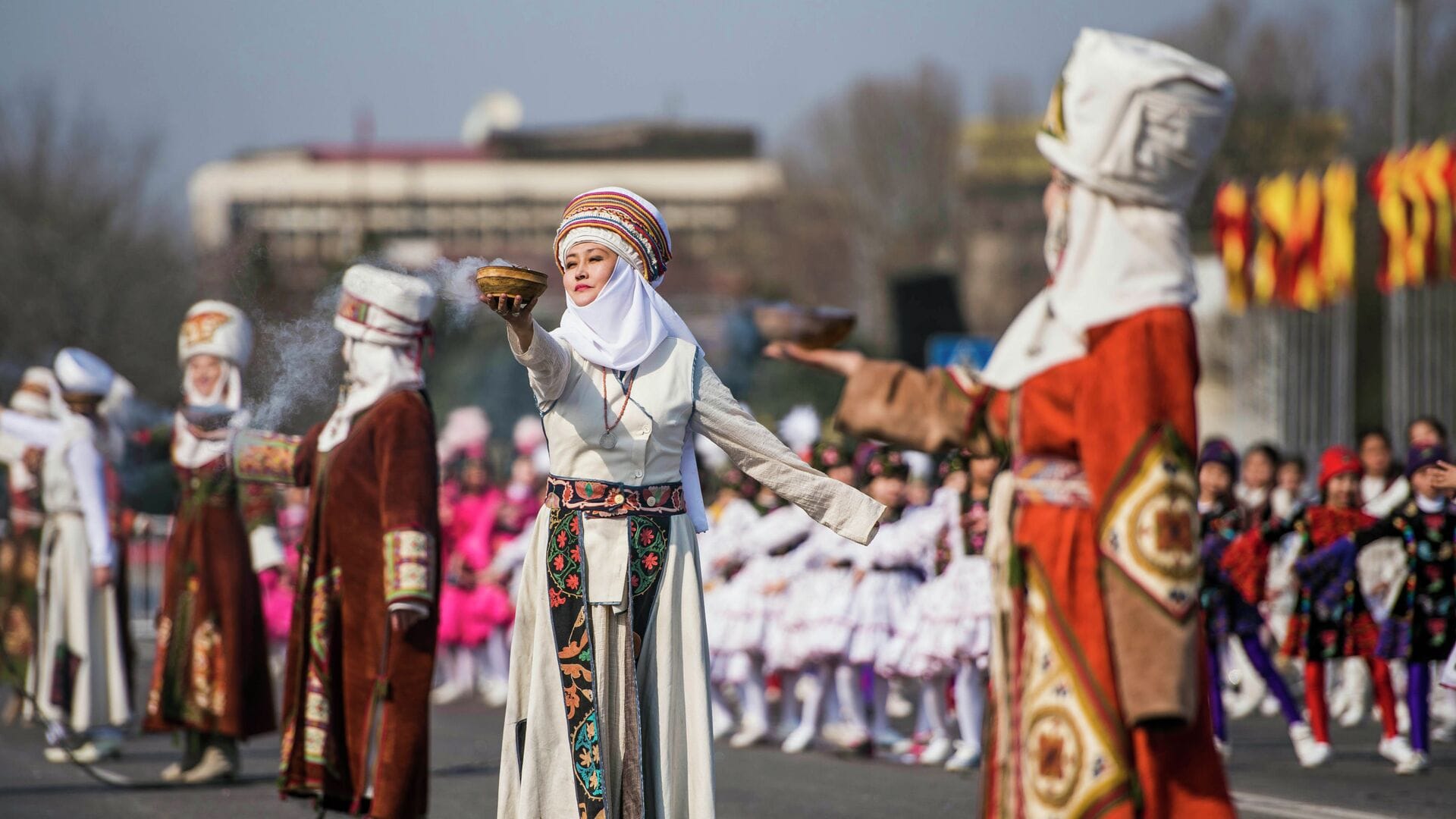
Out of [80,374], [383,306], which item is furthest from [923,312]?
[383,306]

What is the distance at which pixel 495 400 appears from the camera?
33.2 meters

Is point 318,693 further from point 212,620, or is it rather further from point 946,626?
point 946,626

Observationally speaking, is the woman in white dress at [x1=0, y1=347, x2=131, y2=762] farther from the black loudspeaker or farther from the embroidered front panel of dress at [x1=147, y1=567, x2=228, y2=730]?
the black loudspeaker

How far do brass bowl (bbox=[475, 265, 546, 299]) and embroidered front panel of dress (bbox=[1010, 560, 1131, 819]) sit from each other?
170 cm

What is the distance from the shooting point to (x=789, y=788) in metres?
9.35

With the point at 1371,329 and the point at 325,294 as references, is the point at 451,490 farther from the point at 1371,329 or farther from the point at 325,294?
the point at 1371,329

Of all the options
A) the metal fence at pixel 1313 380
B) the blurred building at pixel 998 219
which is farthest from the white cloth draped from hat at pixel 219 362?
the blurred building at pixel 998 219

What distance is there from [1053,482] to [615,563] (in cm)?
196

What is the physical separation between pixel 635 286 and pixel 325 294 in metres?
2.28

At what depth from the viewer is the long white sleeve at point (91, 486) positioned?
10578 millimetres

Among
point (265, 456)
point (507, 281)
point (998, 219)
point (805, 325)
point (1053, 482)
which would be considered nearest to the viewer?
point (1053, 482)

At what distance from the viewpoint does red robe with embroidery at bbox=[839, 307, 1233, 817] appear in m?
4.00

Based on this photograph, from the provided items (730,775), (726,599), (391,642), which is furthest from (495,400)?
(391,642)

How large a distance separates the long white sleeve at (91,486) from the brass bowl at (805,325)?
706 centimetres
